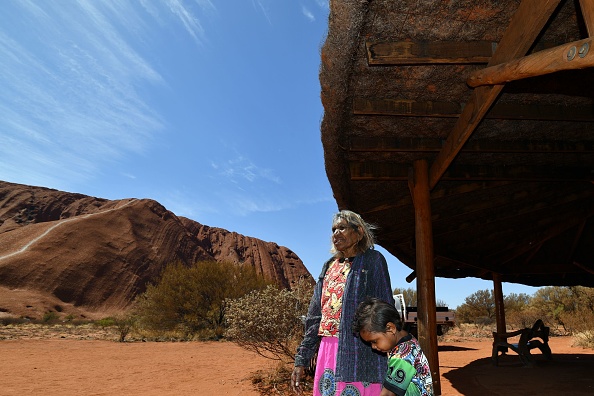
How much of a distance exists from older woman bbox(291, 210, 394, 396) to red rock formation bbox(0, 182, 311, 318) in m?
36.1

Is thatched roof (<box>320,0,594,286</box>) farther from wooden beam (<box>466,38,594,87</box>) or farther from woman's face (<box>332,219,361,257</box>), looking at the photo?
woman's face (<box>332,219,361,257</box>)

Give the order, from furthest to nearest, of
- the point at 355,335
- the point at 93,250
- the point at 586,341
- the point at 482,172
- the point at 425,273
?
the point at 93,250, the point at 586,341, the point at 482,172, the point at 425,273, the point at 355,335

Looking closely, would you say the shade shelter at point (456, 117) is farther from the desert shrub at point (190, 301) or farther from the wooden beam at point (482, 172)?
the desert shrub at point (190, 301)

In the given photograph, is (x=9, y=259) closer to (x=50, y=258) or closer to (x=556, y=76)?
(x=50, y=258)

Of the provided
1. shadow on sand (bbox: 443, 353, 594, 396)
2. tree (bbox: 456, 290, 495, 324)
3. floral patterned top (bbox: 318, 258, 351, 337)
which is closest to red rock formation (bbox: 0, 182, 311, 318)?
tree (bbox: 456, 290, 495, 324)

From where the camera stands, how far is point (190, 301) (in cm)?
2191

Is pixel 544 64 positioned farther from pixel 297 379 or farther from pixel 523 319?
pixel 523 319

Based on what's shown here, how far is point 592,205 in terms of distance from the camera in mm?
8273

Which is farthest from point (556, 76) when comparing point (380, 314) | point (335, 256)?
point (380, 314)

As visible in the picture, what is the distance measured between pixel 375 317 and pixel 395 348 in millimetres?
153

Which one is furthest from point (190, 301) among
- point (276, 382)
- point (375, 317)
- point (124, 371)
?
point (375, 317)

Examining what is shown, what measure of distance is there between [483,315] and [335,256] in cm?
3258

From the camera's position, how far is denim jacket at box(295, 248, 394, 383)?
89.1 inches

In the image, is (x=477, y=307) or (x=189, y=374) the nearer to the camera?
(x=189, y=374)
